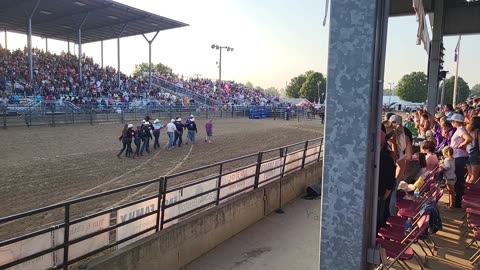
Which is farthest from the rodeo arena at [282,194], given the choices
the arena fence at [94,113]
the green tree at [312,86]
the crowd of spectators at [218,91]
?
the green tree at [312,86]

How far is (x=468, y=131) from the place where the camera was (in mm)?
7281

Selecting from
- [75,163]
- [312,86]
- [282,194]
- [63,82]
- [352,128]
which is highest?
[312,86]

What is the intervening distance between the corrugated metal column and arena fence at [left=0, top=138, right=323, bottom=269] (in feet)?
8.56

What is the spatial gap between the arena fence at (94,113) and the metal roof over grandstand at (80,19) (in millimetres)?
9847

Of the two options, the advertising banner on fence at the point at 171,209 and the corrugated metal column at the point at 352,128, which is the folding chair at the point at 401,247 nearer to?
the corrugated metal column at the point at 352,128

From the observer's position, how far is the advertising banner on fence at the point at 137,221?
4.88 m

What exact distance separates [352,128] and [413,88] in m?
130

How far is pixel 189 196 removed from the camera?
20.2 ft

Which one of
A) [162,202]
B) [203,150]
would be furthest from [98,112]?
[162,202]

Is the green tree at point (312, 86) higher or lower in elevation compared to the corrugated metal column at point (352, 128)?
higher

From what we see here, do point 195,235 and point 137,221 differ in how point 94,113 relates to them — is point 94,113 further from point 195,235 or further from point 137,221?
point 137,221

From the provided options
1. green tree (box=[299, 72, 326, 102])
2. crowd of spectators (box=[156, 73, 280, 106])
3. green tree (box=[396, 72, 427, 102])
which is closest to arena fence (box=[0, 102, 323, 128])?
crowd of spectators (box=[156, 73, 280, 106])

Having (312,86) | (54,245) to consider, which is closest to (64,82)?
(54,245)

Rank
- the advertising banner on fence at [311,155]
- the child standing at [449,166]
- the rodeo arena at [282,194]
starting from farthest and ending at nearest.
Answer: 1. the advertising banner on fence at [311,155]
2. the child standing at [449,166]
3. the rodeo arena at [282,194]
